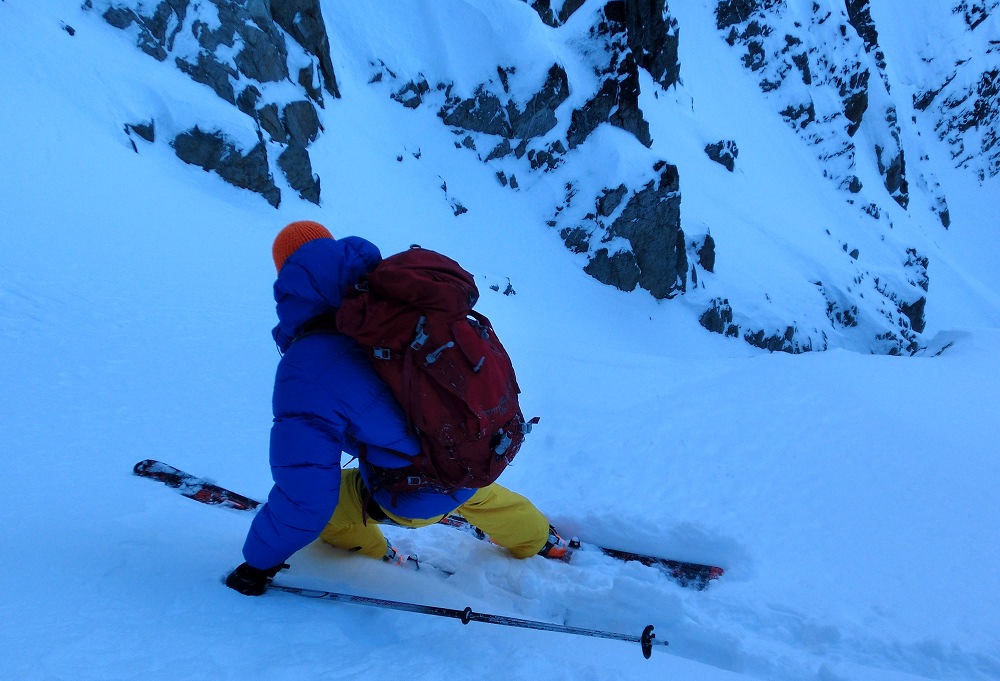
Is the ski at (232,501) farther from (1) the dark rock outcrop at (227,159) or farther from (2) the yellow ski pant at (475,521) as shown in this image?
(1) the dark rock outcrop at (227,159)

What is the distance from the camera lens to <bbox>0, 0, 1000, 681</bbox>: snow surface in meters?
1.84

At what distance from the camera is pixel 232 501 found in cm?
296

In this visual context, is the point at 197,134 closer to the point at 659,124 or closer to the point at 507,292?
the point at 507,292

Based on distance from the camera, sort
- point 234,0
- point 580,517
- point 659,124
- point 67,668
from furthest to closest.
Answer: point 659,124
point 234,0
point 580,517
point 67,668

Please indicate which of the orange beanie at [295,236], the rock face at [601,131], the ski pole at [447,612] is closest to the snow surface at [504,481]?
A: the ski pole at [447,612]

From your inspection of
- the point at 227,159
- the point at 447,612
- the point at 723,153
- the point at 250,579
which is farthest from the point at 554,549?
the point at 723,153

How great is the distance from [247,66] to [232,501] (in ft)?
53.8

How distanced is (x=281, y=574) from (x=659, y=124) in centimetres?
3205

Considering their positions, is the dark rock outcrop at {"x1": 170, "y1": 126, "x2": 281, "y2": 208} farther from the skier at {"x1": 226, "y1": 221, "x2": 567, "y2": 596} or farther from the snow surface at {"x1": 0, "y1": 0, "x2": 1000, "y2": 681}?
the skier at {"x1": 226, "y1": 221, "x2": 567, "y2": 596}

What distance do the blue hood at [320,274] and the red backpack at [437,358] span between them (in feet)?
0.19

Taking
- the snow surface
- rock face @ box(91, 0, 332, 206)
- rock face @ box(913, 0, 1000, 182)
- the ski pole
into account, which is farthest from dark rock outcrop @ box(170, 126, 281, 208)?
rock face @ box(913, 0, 1000, 182)

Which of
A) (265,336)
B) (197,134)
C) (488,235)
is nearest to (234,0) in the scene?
(197,134)

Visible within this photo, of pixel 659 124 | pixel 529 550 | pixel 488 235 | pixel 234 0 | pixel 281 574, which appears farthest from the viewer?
pixel 659 124

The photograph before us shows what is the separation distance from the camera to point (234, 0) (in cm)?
1563
